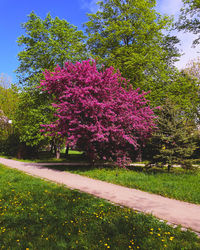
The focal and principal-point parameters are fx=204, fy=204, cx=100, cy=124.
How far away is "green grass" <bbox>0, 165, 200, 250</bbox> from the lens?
11.6ft

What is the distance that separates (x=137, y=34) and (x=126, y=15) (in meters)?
2.11

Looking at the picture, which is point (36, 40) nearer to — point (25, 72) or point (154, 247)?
point (25, 72)

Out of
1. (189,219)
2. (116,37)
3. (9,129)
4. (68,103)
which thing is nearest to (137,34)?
(116,37)

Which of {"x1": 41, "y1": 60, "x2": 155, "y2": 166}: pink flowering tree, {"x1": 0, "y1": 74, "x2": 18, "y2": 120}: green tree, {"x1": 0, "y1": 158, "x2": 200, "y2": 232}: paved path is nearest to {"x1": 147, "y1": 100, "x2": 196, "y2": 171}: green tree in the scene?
{"x1": 41, "y1": 60, "x2": 155, "y2": 166}: pink flowering tree

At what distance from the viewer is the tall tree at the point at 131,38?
17.3 m

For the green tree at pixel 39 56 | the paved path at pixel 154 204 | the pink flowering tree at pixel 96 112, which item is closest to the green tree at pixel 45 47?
the green tree at pixel 39 56

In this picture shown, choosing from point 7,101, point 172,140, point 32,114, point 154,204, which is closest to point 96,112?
point 172,140

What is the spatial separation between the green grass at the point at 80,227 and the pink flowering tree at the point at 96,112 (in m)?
5.66

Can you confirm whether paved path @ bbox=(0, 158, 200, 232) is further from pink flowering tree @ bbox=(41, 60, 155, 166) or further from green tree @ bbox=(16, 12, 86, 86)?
green tree @ bbox=(16, 12, 86, 86)

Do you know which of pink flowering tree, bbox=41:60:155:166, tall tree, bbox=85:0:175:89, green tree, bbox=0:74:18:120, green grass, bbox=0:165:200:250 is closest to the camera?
green grass, bbox=0:165:200:250

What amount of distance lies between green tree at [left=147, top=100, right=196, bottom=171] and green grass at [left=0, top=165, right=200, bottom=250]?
5867 millimetres

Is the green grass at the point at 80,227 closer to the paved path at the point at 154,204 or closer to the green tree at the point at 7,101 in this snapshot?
the paved path at the point at 154,204

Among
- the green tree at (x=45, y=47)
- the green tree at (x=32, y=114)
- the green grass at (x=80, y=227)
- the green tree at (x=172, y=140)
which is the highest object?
the green tree at (x=45, y=47)

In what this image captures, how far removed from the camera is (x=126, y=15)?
734 inches
